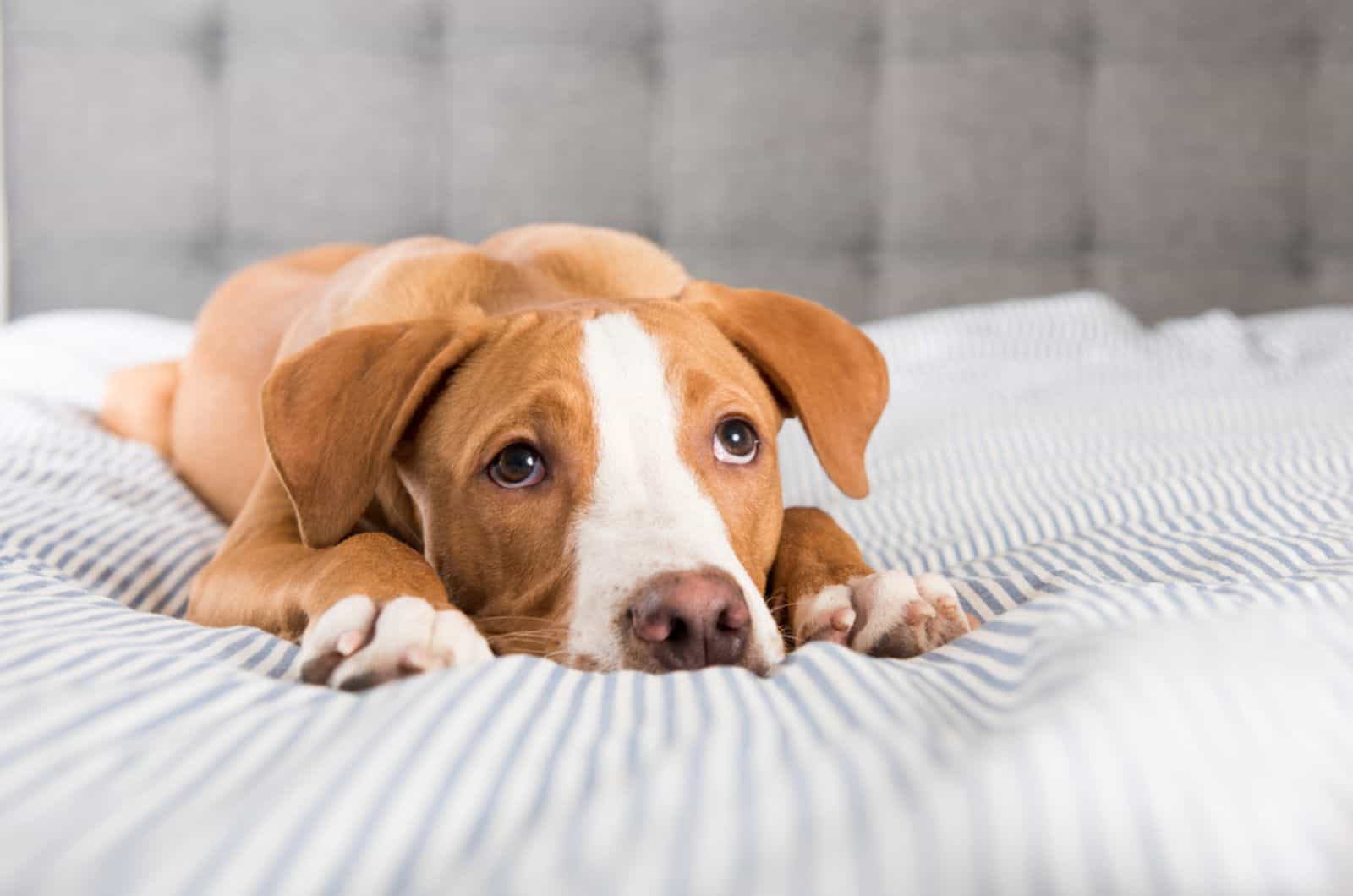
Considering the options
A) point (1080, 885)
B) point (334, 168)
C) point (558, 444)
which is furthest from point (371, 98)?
point (1080, 885)

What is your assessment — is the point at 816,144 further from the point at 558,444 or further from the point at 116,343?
the point at 558,444

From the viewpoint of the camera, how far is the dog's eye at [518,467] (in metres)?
1.19

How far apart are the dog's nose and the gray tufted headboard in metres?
2.56

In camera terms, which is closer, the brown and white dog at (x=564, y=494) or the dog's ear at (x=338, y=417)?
the brown and white dog at (x=564, y=494)

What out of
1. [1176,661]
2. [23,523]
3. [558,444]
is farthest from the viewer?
[23,523]

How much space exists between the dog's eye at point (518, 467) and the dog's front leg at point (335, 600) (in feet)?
0.42

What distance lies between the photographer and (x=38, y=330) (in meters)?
2.82

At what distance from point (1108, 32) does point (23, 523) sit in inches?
127

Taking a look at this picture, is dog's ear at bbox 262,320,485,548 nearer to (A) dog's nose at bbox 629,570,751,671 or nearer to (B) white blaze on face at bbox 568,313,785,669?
(B) white blaze on face at bbox 568,313,785,669

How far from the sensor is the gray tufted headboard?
3.28 metres

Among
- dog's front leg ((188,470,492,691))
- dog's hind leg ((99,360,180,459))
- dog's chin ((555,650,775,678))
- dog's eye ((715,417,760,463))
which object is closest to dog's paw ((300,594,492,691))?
dog's front leg ((188,470,492,691))

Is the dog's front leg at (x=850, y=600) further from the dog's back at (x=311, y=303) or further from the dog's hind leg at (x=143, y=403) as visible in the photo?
the dog's hind leg at (x=143, y=403)

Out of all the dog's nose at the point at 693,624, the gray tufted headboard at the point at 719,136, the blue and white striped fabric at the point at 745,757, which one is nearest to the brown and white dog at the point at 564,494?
the dog's nose at the point at 693,624

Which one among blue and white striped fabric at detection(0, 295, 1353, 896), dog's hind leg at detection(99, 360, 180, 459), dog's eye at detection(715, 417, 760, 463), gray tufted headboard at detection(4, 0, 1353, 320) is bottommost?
dog's hind leg at detection(99, 360, 180, 459)
